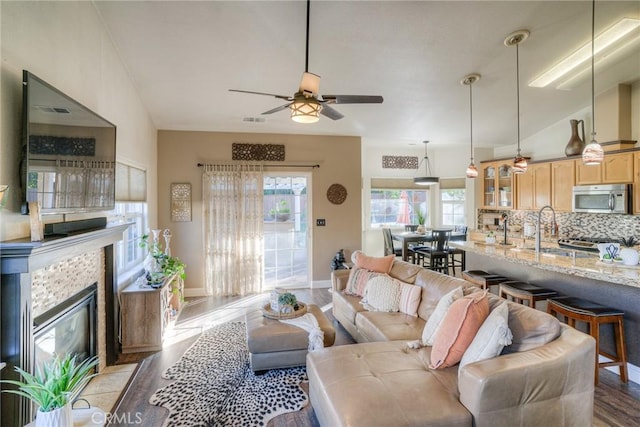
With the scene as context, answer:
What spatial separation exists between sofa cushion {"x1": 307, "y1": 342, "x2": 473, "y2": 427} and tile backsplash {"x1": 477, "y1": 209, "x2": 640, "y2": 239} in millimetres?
4441

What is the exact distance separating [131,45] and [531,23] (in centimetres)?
412

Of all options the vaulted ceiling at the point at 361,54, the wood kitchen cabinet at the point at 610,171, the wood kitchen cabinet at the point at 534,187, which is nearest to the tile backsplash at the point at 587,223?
the wood kitchen cabinet at the point at 534,187

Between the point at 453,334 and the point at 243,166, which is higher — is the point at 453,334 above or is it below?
below

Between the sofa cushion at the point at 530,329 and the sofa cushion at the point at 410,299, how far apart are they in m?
1.07

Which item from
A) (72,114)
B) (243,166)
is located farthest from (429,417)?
(243,166)

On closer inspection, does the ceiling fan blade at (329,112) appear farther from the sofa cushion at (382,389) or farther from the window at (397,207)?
the window at (397,207)

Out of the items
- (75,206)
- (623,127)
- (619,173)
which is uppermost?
(623,127)

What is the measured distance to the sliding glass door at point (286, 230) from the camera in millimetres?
5453

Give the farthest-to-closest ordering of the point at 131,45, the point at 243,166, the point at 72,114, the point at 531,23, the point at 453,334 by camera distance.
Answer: the point at 243,166 < the point at 131,45 < the point at 531,23 < the point at 72,114 < the point at 453,334

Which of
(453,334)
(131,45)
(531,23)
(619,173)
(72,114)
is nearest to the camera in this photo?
(453,334)

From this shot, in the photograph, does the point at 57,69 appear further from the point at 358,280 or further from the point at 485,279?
the point at 485,279

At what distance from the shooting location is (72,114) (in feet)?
7.27

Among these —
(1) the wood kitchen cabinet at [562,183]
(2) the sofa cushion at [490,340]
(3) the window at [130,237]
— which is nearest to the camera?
(2) the sofa cushion at [490,340]

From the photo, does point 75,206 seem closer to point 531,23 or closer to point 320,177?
point 320,177
